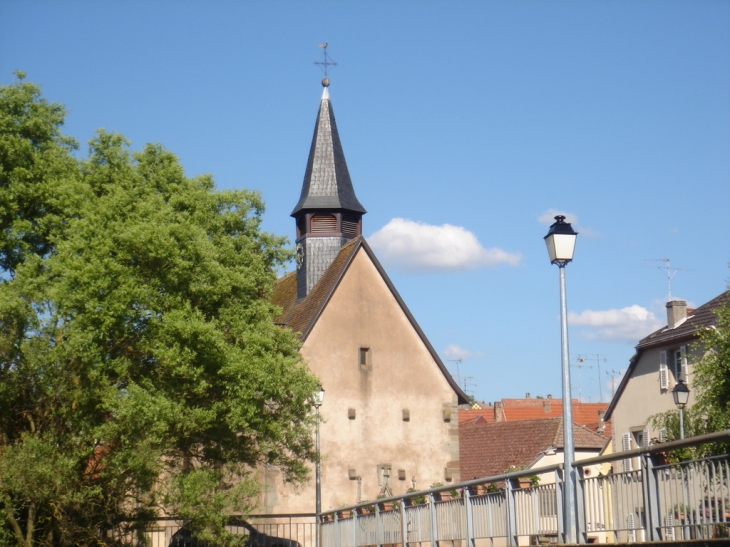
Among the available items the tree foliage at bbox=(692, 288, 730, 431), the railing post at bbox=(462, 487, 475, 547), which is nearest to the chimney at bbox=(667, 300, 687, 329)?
the tree foliage at bbox=(692, 288, 730, 431)

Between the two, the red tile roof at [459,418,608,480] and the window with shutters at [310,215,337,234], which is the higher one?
the window with shutters at [310,215,337,234]

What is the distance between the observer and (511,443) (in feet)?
151

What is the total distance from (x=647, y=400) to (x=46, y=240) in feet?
78.3

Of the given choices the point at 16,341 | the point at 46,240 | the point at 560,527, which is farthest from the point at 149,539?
the point at 560,527

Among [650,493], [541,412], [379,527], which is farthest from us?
[541,412]

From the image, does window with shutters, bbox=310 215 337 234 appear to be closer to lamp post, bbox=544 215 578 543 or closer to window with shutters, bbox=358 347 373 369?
window with shutters, bbox=358 347 373 369

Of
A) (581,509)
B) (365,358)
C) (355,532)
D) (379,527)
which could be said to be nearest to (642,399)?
(365,358)

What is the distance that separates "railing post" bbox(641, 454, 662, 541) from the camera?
9.57 m

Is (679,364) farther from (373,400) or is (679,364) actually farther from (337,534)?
(337,534)

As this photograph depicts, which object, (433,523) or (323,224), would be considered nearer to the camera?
(433,523)

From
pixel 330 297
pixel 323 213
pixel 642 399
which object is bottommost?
pixel 642 399

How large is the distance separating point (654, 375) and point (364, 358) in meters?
11.5

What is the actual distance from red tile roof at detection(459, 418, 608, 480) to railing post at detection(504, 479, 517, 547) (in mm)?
30226

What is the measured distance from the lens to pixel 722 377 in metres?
23.8
